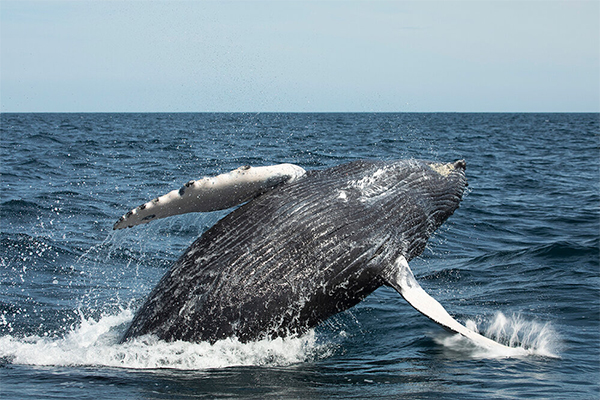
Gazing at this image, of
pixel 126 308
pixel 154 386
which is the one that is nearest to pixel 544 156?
pixel 126 308

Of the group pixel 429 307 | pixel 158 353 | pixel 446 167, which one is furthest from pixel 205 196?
pixel 446 167

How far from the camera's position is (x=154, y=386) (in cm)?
589

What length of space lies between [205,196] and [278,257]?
105 centimetres

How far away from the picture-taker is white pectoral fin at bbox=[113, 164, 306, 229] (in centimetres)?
657

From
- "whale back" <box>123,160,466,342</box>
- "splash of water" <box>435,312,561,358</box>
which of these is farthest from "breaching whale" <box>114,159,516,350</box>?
"splash of water" <box>435,312,561,358</box>

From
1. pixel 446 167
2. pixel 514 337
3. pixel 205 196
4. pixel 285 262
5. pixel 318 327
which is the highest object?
pixel 446 167

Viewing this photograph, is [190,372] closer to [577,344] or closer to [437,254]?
[577,344]

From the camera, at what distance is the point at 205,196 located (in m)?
6.67

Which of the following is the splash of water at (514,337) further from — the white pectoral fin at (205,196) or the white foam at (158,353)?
the white pectoral fin at (205,196)

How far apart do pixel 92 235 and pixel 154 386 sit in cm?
796

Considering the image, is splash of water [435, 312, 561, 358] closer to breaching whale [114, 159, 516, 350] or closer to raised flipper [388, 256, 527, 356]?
raised flipper [388, 256, 527, 356]

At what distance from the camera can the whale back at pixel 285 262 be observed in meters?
6.73

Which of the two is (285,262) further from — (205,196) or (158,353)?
(158,353)

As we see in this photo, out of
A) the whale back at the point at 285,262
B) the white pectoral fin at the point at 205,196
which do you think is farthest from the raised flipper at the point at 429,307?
the white pectoral fin at the point at 205,196
